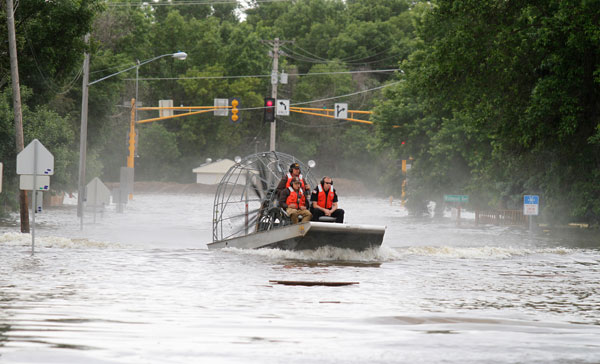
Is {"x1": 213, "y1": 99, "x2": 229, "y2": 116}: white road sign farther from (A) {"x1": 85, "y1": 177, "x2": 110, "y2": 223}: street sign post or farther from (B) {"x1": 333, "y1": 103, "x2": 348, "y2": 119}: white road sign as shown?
(A) {"x1": 85, "y1": 177, "x2": 110, "y2": 223}: street sign post

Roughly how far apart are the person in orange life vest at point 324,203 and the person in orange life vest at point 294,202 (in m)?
0.26

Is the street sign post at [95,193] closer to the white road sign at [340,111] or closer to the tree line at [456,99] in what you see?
the tree line at [456,99]

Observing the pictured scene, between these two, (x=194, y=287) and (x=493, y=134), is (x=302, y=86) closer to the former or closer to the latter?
(x=493, y=134)

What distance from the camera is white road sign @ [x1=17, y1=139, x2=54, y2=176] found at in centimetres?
2198

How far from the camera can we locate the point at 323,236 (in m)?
23.6

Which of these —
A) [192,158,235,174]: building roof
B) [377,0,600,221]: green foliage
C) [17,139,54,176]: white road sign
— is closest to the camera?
[17,139,54,176]: white road sign

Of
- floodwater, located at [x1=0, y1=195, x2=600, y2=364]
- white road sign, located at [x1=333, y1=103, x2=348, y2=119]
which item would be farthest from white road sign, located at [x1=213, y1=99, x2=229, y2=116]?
floodwater, located at [x1=0, y1=195, x2=600, y2=364]

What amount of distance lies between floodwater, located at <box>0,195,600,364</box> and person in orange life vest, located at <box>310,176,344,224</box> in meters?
1.06

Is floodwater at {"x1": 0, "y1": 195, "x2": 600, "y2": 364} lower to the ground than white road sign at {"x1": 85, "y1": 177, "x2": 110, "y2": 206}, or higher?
lower

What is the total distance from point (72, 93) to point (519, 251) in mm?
34211

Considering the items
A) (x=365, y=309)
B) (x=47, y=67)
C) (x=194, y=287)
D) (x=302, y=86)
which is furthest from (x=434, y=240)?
(x=302, y=86)

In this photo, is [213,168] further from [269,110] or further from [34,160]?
[34,160]

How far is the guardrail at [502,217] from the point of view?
48237mm

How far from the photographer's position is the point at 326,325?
38.6 feet
